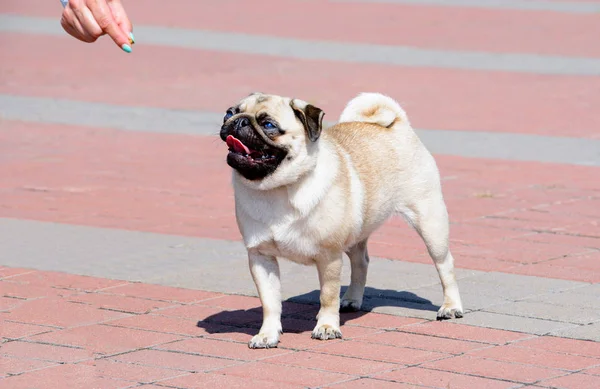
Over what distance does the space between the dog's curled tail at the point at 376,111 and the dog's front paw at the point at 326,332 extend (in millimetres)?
1319

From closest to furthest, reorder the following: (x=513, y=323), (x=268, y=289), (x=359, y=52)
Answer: (x=268, y=289)
(x=513, y=323)
(x=359, y=52)

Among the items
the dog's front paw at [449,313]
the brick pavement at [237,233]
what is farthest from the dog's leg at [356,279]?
the dog's front paw at [449,313]

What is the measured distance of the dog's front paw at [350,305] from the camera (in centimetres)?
689

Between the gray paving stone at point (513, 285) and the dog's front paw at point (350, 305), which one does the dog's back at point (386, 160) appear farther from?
the gray paving stone at point (513, 285)

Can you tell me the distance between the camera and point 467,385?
536cm

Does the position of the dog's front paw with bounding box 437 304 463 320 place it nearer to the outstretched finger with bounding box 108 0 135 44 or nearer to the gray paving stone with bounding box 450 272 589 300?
the gray paving stone with bounding box 450 272 589 300

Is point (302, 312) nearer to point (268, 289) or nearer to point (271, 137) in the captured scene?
point (268, 289)

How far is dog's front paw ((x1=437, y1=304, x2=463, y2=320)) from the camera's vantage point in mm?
6547

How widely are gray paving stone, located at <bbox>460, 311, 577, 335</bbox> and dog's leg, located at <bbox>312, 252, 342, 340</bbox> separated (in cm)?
74

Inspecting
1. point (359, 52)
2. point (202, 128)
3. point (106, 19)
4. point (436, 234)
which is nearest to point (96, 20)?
point (106, 19)

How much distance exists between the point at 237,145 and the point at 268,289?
0.82 metres

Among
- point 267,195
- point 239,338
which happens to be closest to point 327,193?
point 267,195

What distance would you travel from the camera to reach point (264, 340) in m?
6.01

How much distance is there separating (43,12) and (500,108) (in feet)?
36.1
